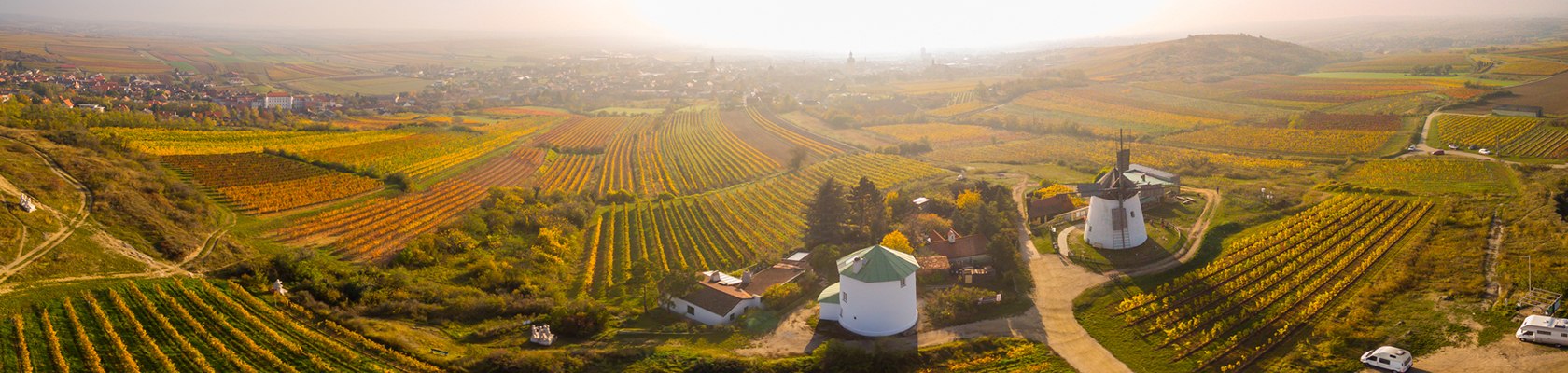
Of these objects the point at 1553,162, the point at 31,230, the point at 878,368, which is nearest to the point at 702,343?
the point at 878,368

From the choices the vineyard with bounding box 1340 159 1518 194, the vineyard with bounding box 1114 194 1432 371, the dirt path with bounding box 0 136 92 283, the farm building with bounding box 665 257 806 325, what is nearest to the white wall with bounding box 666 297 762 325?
the farm building with bounding box 665 257 806 325

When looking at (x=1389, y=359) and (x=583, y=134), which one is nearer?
(x=1389, y=359)

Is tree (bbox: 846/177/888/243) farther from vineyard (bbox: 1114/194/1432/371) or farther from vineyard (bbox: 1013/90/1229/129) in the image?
vineyard (bbox: 1013/90/1229/129)

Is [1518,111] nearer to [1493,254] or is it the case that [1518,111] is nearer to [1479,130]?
[1479,130]

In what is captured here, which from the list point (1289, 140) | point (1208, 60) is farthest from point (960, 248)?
point (1208, 60)

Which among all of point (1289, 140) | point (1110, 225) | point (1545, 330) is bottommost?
point (1545, 330)

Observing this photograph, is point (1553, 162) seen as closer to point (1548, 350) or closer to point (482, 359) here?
point (1548, 350)

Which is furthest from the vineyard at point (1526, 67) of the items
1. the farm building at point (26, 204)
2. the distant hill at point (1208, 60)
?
the farm building at point (26, 204)
